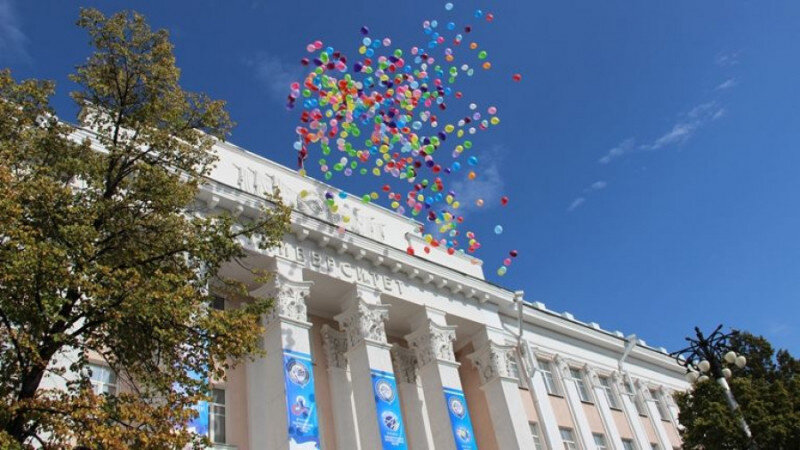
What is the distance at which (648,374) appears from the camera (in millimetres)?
38406

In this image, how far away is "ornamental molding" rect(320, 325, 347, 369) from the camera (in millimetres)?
24641

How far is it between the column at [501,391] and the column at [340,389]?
630 cm

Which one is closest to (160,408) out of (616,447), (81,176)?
(81,176)

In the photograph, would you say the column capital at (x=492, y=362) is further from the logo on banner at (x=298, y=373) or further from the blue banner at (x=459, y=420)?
the logo on banner at (x=298, y=373)

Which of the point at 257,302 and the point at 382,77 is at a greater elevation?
the point at 382,77

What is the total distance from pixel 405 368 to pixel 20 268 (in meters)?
18.8

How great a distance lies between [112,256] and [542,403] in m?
21.8

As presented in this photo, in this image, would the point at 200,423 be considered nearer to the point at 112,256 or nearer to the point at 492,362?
the point at 112,256

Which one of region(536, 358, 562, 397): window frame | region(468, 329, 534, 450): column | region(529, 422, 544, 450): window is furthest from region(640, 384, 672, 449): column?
region(468, 329, 534, 450): column

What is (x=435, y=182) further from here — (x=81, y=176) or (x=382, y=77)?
(x=81, y=176)

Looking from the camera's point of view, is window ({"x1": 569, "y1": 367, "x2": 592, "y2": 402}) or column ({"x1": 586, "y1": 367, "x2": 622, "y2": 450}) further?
window ({"x1": 569, "y1": 367, "x2": 592, "y2": 402})

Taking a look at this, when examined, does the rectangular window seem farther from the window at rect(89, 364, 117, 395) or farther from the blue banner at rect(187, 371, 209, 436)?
the window at rect(89, 364, 117, 395)

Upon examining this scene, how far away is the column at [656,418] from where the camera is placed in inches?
1374

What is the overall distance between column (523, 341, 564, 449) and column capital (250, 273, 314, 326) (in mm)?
12187
